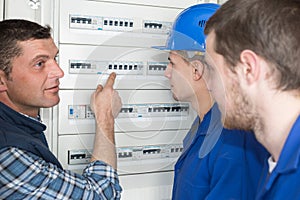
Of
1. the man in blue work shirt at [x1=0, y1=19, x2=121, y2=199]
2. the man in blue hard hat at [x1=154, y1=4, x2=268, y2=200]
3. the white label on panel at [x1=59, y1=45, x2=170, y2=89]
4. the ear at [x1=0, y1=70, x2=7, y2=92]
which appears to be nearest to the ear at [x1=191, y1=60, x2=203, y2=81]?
the man in blue hard hat at [x1=154, y1=4, x2=268, y2=200]

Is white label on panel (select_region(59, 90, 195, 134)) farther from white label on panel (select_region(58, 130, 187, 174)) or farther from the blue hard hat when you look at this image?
the blue hard hat

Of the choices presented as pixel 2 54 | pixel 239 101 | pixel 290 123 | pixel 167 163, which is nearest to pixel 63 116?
pixel 2 54

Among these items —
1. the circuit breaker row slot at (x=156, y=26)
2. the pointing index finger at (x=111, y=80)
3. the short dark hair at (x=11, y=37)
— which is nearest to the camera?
the short dark hair at (x=11, y=37)

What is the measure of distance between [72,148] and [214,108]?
0.63 meters

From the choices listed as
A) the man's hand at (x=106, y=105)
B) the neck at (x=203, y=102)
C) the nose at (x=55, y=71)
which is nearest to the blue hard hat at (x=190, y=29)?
the neck at (x=203, y=102)

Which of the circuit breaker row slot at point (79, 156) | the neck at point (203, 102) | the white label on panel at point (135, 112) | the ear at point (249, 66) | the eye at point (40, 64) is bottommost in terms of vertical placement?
the circuit breaker row slot at point (79, 156)

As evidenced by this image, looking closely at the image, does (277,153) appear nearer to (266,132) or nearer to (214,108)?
(266,132)

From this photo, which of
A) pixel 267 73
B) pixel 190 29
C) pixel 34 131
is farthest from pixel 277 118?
pixel 34 131

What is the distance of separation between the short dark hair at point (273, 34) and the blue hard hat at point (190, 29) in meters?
0.47

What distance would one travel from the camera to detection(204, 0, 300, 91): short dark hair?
0.78 meters

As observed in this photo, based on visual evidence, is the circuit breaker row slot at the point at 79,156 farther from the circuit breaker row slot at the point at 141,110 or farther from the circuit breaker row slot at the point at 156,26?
the circuit breaker row slot at the point at 156,26

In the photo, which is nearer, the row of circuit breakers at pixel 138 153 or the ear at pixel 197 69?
the ear at pixel 197 69

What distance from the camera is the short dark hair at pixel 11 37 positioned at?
1.23 meters

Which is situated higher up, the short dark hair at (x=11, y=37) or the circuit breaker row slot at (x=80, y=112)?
the short dark hair at (x=11, y=37)
